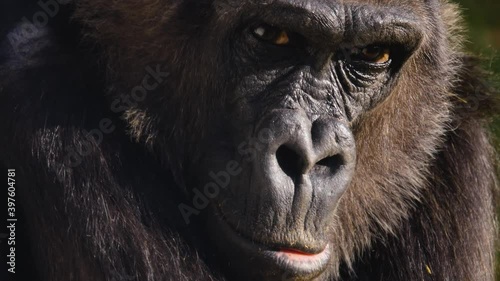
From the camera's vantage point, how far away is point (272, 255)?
4.87m

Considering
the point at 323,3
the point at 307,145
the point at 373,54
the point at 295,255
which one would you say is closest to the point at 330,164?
the point at 307,145

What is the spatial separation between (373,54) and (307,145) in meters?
0.75

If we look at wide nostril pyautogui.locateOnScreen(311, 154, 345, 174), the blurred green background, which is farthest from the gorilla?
the blurred green background

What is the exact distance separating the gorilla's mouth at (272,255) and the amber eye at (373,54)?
0.97 meters

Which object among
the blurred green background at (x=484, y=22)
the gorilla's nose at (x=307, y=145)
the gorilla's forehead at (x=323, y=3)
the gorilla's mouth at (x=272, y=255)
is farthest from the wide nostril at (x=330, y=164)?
the blurred green background at (x=484, y=22)

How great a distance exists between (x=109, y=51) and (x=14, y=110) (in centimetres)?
59

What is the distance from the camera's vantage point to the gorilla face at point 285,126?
4.75 m

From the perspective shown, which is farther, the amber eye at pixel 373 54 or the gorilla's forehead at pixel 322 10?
the amber eye at pixel 373 54

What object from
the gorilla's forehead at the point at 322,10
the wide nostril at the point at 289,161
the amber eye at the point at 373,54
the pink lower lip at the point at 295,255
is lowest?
the pink lower lip at the point at 295,255

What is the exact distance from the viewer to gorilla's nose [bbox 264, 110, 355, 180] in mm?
4711

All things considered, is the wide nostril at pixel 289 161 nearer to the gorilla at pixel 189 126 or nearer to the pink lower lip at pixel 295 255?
the gorilla at pixel 189 126

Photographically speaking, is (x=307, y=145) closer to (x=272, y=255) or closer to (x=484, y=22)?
(x=272, y=255)

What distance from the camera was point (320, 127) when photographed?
4875 mm

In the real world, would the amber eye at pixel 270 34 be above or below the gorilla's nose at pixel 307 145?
above
